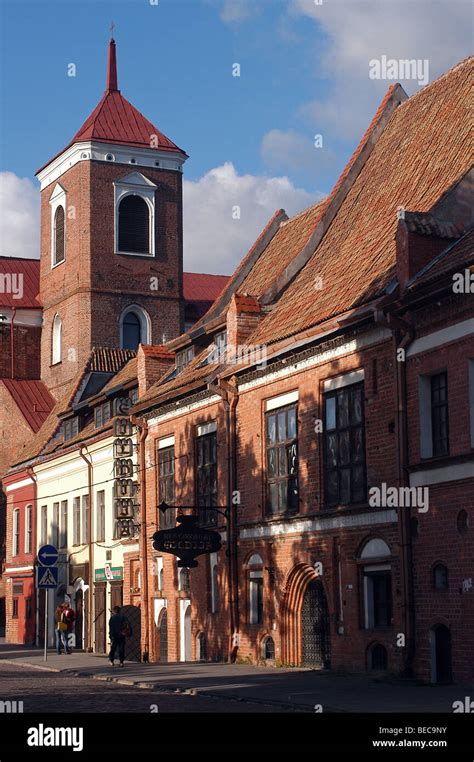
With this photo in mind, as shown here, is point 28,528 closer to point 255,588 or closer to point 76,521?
point 76,521

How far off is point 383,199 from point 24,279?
40.4 metres

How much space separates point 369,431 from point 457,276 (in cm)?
453

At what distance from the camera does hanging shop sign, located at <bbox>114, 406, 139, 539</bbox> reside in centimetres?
3841

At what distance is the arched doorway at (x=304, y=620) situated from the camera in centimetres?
2786

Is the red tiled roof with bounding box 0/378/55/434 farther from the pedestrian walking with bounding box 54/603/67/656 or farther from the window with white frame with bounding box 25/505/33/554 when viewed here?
the pedestrian walking with bounding box 54/603/67/656

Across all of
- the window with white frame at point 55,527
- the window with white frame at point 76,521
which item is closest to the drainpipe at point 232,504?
the window with white frame at point 76,521

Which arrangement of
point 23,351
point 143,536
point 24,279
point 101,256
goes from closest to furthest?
1. point 143,536
2. point 101,256
3. point 23,351
4. point 24,279

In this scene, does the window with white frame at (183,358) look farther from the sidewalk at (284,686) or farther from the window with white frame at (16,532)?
the window with white frame at (16,532)

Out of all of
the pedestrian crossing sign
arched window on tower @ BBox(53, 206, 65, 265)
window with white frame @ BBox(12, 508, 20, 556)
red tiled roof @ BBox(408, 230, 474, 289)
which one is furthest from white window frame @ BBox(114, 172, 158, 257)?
red tiled roof @ BBox(408, 230, 474, 289)

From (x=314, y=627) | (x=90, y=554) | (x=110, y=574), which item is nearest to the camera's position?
(x=314, y=627)

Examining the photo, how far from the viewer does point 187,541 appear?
1196 inches

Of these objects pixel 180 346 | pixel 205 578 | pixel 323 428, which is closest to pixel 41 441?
pixel 180 346

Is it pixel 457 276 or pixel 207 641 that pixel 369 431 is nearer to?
pixel 457 276

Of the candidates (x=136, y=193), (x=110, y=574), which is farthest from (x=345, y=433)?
(x=136, y=193)
